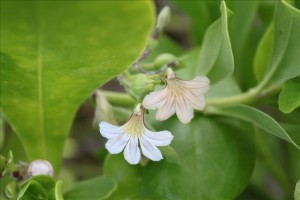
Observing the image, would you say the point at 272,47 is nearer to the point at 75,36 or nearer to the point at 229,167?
the point at 229,167

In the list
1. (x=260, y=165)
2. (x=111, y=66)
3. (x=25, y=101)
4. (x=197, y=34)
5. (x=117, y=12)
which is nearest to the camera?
(x=117, y=12)

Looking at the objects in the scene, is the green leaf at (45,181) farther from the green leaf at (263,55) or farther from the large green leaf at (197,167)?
the green leaf at (263,55)

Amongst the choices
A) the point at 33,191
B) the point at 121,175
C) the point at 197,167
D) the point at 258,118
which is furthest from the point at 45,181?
the point at 258,118

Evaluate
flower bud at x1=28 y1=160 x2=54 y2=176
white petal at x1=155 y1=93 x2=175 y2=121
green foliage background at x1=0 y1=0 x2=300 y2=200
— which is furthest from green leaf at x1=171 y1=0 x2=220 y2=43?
flower bud at x1=28 y1=160 x2=54 y2=176

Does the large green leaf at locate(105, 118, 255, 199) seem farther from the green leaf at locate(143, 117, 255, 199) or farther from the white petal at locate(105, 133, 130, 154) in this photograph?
the white petal at locate(105, 133, 130, 154)

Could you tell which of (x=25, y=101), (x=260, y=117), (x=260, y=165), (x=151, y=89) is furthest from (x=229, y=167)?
(x=260, y=165)

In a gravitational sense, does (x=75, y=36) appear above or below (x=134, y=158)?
above

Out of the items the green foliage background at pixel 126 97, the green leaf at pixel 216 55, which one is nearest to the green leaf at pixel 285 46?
the green foliage background at pixel 126 97
